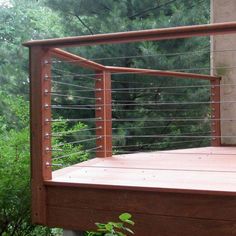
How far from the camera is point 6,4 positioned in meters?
11.4

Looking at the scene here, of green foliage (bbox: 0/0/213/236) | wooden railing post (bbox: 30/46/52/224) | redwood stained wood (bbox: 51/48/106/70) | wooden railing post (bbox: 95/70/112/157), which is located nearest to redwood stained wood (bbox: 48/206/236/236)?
wooden railing post (bbox: 30/46/52/224)

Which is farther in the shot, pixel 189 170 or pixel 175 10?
pixel 175 10

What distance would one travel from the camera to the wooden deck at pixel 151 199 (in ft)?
7.16

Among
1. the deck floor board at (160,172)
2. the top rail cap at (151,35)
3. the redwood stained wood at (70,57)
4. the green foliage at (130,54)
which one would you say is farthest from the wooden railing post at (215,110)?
the top rail cap at (151,35)

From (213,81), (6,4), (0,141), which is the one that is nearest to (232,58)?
(213,81)

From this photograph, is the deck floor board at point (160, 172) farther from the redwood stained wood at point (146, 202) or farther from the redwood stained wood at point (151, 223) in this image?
the redwood stained wood at point (151, 223)

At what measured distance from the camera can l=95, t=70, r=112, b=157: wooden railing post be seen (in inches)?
136

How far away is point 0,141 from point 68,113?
381cm

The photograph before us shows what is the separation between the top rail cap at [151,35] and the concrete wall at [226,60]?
2.44m

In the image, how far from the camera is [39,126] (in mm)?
2473

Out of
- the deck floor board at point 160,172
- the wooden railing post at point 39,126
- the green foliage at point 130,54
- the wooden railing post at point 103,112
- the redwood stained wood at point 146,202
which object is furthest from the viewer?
the green foliage at point 130,54

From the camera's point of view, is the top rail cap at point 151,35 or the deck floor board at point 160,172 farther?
the deck floor board at point 160,172

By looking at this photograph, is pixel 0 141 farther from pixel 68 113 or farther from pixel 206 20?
pixel 206 20

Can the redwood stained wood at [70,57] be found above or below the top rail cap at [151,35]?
below
